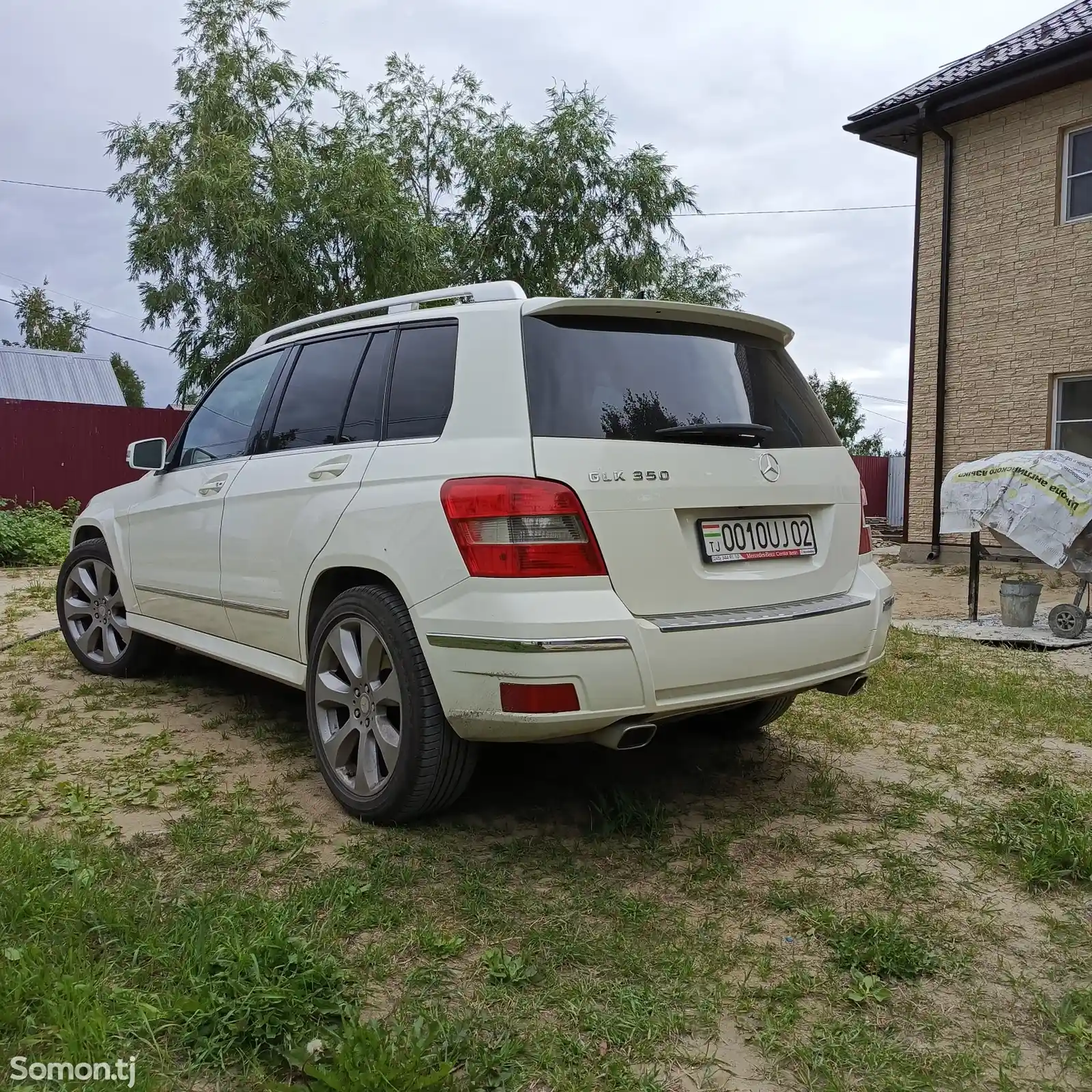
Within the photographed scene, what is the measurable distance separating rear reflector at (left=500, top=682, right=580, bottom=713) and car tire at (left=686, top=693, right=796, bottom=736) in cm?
152

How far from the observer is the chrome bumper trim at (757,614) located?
9.80ft

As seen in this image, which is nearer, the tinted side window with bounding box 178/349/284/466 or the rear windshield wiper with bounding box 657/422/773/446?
the rear windshield wiper with bounding box 657/422/773/446

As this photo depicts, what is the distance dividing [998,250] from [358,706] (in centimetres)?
1289

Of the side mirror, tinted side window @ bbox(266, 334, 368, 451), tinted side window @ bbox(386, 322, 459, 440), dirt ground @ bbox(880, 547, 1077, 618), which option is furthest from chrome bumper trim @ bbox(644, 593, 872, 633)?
dirt ground @ bbox(880, 547, 1077, 618)

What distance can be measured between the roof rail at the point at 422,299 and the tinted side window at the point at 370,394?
6.9 inches

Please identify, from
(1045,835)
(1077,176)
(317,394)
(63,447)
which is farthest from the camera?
(63,447)

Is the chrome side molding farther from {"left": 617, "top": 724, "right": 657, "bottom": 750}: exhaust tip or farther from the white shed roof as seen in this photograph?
the white shed roof

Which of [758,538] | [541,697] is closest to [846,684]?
[758,538]

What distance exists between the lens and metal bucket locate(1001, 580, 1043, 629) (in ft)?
25.7

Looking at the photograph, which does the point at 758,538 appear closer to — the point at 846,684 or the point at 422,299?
the point at 846,684

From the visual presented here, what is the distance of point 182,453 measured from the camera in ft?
16.4

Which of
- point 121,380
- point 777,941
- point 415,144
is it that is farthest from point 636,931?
point 121,380

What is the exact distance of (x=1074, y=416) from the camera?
41.8 ft

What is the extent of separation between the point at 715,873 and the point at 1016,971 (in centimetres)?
87
